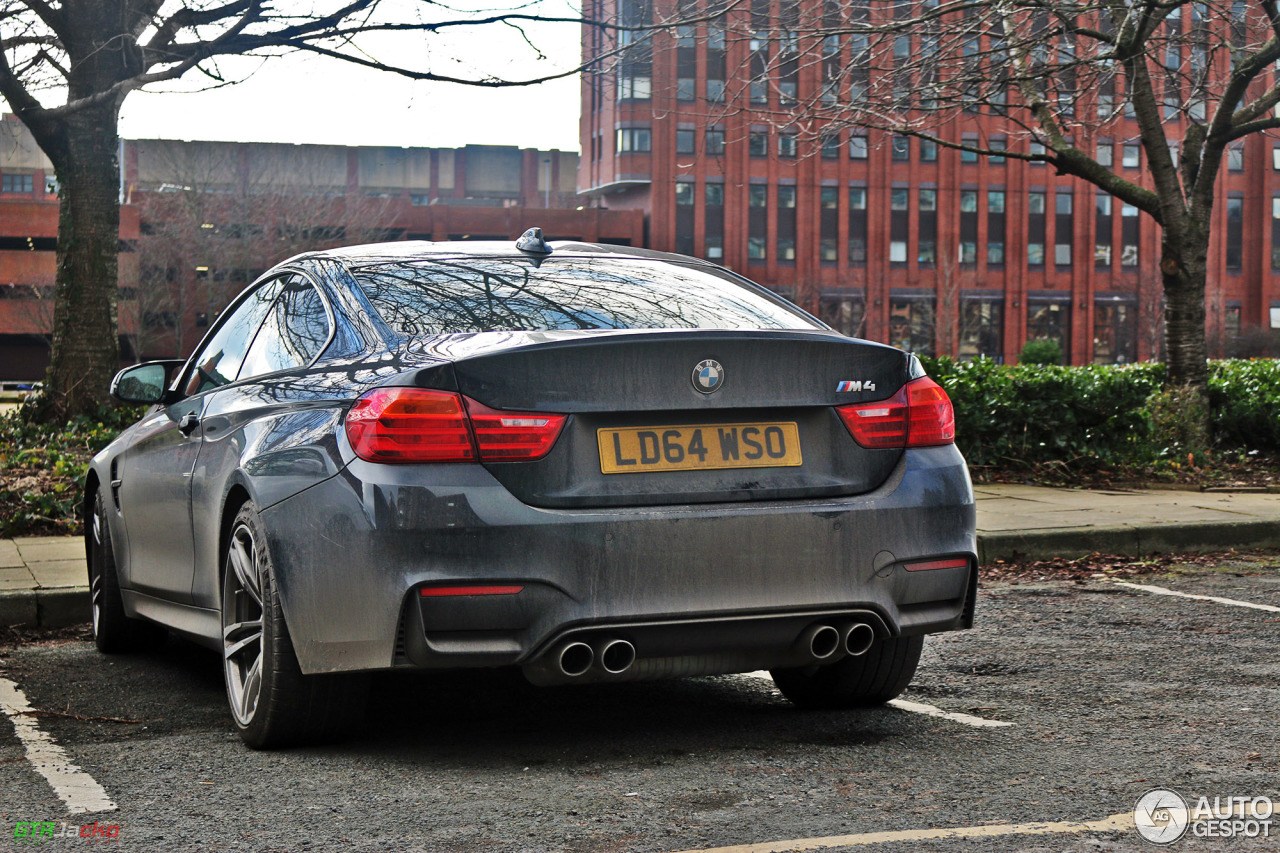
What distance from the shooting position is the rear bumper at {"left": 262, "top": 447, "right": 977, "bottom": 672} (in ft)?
11.6

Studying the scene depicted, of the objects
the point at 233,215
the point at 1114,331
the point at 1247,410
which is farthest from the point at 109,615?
the point at 1114,331

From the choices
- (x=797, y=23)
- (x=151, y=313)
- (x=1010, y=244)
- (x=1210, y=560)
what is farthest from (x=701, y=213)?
(x=1210, y=560)

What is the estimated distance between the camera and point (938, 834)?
10.0 ft

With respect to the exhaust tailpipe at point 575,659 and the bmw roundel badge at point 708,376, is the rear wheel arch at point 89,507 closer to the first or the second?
the exhaust tailpipe at point 575,659

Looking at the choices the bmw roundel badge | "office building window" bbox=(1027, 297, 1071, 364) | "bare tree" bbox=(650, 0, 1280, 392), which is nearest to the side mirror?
the bmw roundel badge

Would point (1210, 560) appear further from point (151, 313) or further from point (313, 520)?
point (151, 313)

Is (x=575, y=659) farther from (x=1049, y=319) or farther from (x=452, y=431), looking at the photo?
(x=1049, y=319)

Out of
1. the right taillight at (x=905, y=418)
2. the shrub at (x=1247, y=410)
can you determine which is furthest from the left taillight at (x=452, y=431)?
the shrub at (x=1247, y=410)

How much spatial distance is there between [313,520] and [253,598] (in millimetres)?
475

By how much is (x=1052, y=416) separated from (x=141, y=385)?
27.9 ft

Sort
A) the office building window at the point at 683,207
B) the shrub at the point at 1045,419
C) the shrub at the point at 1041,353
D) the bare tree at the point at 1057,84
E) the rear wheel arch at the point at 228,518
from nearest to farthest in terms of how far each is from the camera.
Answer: the rear wheel arch at the point at 228,518
the shrub at the point at 1045,419
the bare tree at the point at 1057,84
the shrub at the point at 1041,353
the office building window at the point at 683,207

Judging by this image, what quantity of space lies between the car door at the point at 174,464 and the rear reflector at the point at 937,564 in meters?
2.32

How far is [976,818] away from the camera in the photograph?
10.5 ft

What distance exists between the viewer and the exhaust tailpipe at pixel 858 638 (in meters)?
3.87
